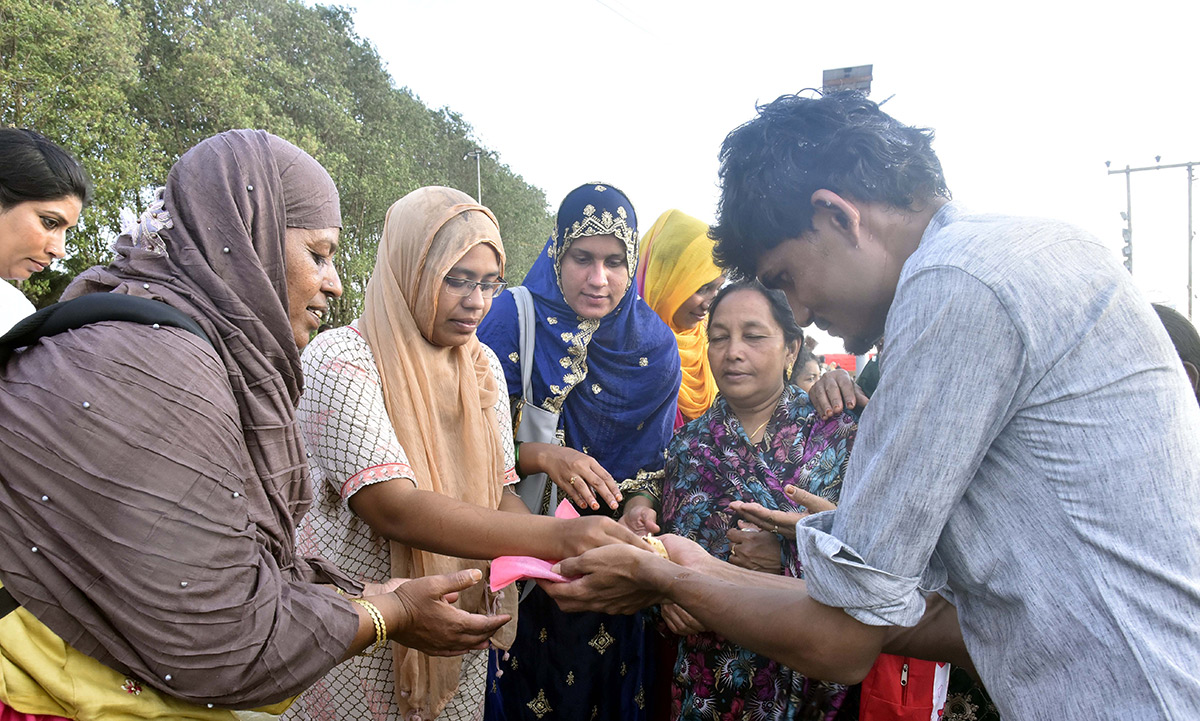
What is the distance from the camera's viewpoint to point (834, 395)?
2910 mm

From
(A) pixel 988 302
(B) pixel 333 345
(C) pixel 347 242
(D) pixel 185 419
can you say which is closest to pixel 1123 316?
(A) pixel 988 302

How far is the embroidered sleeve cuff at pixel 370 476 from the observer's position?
2150 millimetres

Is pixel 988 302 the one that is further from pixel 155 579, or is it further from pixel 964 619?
pixel 155 579

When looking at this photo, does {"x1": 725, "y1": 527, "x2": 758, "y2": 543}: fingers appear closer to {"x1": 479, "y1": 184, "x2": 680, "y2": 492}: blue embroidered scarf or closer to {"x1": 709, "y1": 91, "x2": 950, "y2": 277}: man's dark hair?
{"x1": 479, "y1": 184, "x2": 680, "y2": 492}: blue embroidered scarf

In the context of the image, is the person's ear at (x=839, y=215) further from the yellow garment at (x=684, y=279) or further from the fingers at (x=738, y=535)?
the yellow garment at (x=684, y=279)

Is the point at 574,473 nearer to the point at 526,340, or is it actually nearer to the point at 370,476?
the point at 526,340

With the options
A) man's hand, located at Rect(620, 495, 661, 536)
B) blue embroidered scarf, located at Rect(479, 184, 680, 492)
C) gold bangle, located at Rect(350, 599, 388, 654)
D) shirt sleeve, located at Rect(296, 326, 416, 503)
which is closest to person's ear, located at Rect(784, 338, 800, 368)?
blue embroidered scarf, located at Rect(479, 184, 680, 492)

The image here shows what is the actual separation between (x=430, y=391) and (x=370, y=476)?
0.43 meters

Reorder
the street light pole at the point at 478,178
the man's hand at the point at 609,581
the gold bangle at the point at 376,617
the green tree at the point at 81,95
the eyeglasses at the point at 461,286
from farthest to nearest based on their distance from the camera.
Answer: the street light pole at the point at 478,178
the green tree at the point at 81,95
the eyeglasses at the point at 461,286
the man's hand at the point at 609,581
the gold bangle at the point at 376,617

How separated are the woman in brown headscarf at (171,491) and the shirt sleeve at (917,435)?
1.12 meters

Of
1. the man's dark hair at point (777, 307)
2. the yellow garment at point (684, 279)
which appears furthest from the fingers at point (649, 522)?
the yellow garment at point (684, 279)

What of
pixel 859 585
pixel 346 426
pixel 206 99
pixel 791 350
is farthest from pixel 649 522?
pixel 206 99

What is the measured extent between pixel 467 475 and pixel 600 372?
984mm

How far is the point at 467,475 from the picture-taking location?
257cm
